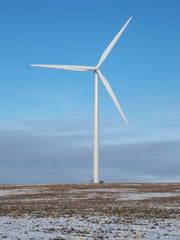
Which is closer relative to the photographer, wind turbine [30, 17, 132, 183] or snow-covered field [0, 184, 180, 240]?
snow-covered field [0, 184, 180, 240]

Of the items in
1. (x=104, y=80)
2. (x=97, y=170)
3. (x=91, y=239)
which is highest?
(x=104, y=80)

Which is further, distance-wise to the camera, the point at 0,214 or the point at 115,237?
the point at 0,214

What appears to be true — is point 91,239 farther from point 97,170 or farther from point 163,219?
point 97,170

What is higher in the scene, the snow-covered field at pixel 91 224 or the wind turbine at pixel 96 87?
the wind turbine at pixel 96 87

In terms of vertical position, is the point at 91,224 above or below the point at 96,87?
below

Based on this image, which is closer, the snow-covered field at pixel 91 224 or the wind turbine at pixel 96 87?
the snow-covered field at pixel 91 224

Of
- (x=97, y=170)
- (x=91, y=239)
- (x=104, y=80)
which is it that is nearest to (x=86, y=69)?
(x=104, y=80)

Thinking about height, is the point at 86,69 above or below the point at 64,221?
above

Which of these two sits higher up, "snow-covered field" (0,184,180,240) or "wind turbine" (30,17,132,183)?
"wind turbine" (30,17,132,183)

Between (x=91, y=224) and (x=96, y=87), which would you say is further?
(x=96, y=87)

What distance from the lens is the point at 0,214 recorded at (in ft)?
67.9

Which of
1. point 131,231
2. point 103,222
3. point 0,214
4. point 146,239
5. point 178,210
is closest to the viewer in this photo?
point 146,239

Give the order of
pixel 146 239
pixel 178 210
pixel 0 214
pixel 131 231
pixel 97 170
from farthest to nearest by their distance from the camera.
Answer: pixel 97 170 → pixel 178 210 → pixel 0 214 → pixel 131 231 → pixel 146 239

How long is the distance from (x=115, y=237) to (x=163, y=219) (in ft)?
17.8
